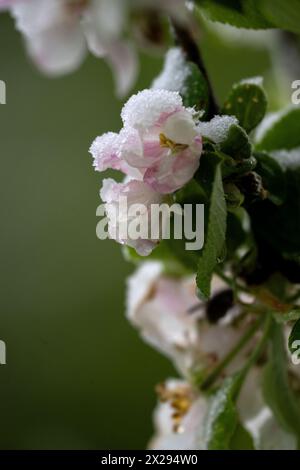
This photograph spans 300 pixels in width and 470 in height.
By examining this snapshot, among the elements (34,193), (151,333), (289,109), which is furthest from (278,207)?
(34,193)

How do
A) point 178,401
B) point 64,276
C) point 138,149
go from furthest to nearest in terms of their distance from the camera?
point 64,276, point 178,401, point 138,149

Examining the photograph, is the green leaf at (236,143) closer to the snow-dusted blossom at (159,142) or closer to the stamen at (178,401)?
the snow-dusted blossom at (159,142)

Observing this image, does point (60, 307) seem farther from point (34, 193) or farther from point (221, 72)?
point (221, 72)

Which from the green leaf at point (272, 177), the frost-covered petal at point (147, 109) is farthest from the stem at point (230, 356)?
the frost-covered petal at point (147, 109)

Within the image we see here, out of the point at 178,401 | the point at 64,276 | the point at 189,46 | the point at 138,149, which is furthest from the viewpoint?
the point at 64,276

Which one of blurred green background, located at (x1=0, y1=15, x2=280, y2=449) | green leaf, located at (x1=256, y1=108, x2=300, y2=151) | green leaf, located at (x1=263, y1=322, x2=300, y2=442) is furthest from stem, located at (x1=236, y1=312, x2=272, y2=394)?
blurred green background, located at (x1=0, y1=15, x2=280, y2=449)

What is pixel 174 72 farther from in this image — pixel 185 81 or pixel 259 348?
pixel 259 348

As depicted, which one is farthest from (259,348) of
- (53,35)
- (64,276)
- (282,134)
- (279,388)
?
(64,276)

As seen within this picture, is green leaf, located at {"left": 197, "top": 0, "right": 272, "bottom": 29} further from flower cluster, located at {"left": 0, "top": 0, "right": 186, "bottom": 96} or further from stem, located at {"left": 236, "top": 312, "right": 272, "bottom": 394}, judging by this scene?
stem, located at {"left": 236, "top": 312, "right": 272, "bottom": 394}
